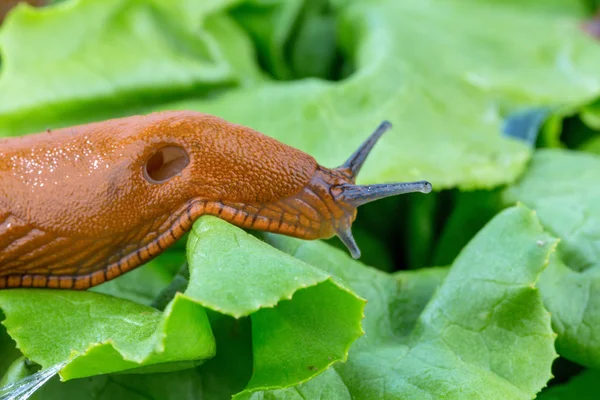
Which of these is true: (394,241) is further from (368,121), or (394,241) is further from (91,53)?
(91,53)

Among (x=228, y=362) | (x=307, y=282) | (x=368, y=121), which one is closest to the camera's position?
(x=307, y=282)

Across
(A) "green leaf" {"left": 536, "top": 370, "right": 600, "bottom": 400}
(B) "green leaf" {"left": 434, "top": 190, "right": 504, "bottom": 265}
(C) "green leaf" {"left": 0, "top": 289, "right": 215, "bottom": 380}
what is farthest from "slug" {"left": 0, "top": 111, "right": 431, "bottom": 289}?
(A) "green leaf" {"left": 536, "top": 370, "right": 600, "bottom": 400}

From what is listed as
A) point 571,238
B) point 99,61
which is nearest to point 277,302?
point 571,238

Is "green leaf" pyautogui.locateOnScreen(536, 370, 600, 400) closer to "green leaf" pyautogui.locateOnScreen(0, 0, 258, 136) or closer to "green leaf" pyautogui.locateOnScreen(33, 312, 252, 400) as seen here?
"green leaf" pyautogui.locateOnScreen(33, 312, 252, 400)

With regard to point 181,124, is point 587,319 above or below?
below

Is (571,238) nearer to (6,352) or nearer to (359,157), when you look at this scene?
(359,157)

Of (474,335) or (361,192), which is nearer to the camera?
(474,335)

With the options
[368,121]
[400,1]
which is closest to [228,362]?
[368,121]
